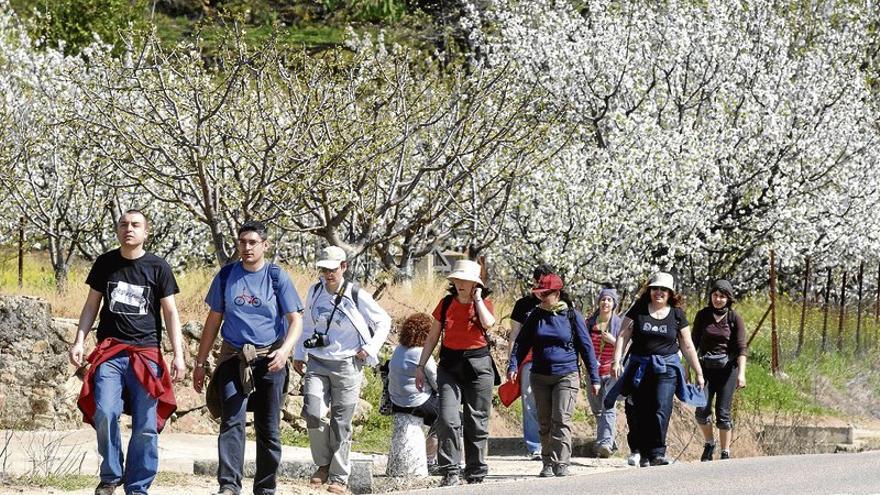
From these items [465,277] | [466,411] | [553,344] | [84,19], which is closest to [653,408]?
[553,344]

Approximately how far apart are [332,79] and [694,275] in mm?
8231

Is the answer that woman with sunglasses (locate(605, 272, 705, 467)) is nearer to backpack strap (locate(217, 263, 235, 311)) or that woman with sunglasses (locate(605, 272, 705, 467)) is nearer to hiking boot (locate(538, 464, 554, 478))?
hiking boot (locate(538, 464, 554, 478))

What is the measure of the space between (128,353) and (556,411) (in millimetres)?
4007

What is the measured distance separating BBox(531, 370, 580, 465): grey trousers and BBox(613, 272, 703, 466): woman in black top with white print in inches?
31.6

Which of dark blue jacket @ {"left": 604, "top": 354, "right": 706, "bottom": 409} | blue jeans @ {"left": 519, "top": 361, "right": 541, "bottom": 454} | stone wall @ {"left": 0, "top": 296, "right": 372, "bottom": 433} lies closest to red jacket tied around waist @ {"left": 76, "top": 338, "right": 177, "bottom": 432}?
stone wall @ {"left": 0, "top": 296, "right": 372, "bottom": 433}


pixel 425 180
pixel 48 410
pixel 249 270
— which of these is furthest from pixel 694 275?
pixel 249 270

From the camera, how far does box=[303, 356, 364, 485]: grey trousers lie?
425 inches

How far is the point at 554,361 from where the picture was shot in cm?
1208

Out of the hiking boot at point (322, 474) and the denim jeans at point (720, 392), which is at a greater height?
the denim jeans at point (720, 392)

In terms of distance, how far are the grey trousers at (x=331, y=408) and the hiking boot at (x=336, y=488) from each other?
3 cm

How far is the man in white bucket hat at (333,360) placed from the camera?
35.5 ft

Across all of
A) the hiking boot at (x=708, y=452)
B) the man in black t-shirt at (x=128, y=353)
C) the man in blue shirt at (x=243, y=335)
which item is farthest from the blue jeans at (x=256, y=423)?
the hiking boot at (x=708, y=452)

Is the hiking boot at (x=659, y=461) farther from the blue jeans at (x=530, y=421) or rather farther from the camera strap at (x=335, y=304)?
the camera strap at (x=335, y=304)

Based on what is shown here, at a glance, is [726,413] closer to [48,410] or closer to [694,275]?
[48,410]
